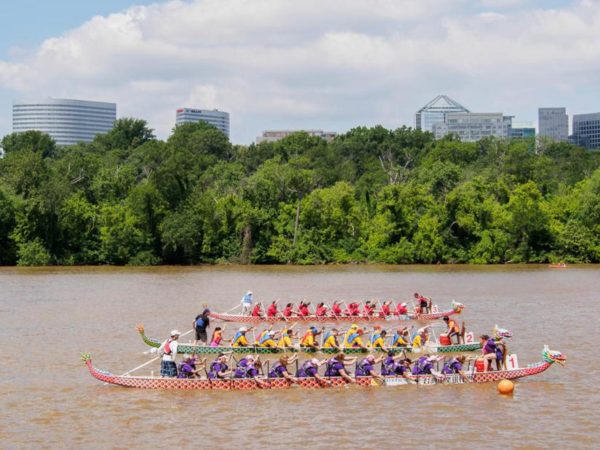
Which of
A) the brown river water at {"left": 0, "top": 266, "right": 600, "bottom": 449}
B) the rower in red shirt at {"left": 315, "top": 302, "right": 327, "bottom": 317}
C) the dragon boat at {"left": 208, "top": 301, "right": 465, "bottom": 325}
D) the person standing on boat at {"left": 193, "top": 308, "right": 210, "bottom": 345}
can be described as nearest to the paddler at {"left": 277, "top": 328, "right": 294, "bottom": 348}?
the person standing on boat at {"left": 193, "top": 308, "right": 210, "bottom": 345}

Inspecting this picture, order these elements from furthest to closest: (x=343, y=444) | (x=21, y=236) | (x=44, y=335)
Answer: (x=21, y=236) < (x=44, y=335) < (x=343, y=444)

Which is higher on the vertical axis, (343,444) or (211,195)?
(211,195)

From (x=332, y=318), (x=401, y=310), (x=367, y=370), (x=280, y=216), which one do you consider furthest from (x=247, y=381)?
(x=280, y=216)

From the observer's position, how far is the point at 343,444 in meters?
18.8

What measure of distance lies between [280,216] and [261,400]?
59.4 metres

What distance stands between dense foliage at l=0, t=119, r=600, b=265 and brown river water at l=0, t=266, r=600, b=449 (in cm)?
3187

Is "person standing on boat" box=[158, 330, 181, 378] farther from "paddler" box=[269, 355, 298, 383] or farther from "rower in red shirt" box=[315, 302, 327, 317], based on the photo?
"rower in red shirt" box=[315, 302, 327, 317]

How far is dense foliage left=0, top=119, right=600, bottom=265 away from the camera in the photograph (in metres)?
77.4

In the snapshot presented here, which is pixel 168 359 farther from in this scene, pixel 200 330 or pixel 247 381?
pixel 200 330

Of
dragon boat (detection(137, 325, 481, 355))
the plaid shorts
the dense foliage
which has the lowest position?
dragon boat (detection(137, 325, 481, 355))

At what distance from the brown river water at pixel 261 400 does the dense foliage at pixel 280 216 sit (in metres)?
31.9

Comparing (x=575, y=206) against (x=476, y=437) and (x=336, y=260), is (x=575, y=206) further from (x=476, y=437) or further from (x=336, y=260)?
(x=476, y=437)

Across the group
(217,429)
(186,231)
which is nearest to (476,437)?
(217,429)

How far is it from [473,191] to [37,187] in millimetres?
40585
